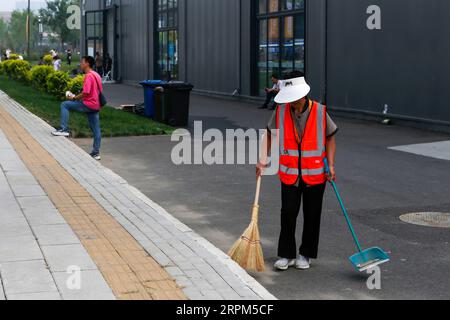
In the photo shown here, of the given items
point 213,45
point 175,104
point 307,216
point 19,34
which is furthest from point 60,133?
point 19,34

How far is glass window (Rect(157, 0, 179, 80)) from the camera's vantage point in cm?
3838

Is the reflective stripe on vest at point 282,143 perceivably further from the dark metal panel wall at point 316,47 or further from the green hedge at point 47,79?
the green hedge at point 47,79

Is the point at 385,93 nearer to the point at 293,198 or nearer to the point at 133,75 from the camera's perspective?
the point at 293,198

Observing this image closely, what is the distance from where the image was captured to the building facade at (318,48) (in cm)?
A: 1952

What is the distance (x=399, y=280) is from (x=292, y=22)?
2060cm

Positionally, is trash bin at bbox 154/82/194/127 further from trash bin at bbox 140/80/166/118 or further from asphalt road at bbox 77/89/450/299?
asphalt road at bbox 77/89/450/299

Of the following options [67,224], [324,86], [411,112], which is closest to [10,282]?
[67,224]

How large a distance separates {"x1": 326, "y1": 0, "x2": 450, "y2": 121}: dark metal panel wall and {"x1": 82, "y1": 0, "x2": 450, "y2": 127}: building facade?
0.08 ft

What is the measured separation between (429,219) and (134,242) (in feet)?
12.1

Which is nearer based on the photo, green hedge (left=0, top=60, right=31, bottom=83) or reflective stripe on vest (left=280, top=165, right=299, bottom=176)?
reflective stripe on vest (left=280, top=165, right=299, bottom=176)

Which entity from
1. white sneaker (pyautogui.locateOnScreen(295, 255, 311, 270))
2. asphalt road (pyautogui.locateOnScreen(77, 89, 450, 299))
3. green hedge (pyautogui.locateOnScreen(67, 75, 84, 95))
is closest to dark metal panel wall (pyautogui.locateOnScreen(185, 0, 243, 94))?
green hedge (pyautogui.locateOnScreen(67, 75, 84, 95))

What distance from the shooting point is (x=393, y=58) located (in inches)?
819

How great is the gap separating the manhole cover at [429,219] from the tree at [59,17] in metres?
113

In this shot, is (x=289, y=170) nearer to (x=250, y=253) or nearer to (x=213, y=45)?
(x=250, y=253)
